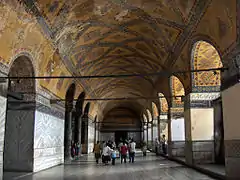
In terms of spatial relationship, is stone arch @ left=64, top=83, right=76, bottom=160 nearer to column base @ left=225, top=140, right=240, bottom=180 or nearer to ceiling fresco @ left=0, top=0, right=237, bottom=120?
ceiling fresco @ left=0, top=0, right=237, bottom=120

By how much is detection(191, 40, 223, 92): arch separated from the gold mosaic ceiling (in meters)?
1.03

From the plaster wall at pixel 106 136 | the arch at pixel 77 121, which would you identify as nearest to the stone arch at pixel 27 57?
the arch at pixel 77 121

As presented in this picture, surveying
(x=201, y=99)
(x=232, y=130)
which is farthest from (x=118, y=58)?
(x=232, y=130)

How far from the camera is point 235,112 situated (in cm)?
789

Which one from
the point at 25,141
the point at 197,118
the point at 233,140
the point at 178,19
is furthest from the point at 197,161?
the point at 25,141

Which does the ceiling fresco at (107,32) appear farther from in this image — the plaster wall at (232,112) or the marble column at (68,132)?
the marble column at (68,132)

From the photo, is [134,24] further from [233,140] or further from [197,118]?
[233,140]

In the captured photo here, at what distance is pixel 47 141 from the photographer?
43.0 feet

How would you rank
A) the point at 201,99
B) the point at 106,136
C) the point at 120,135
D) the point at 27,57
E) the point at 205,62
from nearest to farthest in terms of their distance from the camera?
the point at 27,57 → the point at 205,62 → the point at 201,99 → the point at 106,136 → the point at 120,135

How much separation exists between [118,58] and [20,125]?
325 inches

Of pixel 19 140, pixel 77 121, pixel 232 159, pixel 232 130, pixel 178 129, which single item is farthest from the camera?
pixel 77 121

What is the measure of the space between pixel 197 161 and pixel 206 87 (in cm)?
312

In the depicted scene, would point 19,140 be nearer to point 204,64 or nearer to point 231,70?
point 204,64

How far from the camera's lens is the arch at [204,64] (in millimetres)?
11016
